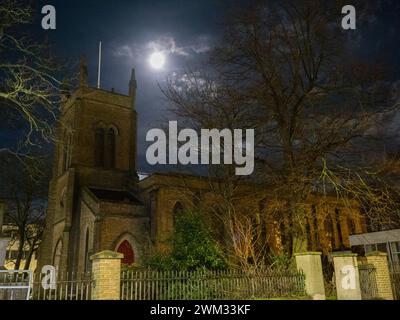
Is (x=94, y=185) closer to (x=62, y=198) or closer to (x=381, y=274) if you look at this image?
(x=62, y=198)

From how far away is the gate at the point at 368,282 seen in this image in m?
14.7

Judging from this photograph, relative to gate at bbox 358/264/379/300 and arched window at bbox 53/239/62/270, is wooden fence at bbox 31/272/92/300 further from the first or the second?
arched window at bbox 53/239/62/270

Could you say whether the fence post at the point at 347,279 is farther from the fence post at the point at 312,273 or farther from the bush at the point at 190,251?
the bush at the point at 190,251

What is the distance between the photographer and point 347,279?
46.3 feet

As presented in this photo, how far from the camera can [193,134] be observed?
58.9 feet

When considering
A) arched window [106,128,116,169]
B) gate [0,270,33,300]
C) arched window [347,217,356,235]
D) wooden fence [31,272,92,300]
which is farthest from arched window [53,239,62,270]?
arched window [347,217,356,235]

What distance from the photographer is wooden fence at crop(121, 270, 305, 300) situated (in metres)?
11.4

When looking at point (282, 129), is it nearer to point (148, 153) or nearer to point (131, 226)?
point (148, 153)

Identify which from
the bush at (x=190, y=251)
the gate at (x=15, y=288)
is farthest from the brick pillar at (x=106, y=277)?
the bush at (x=190, y=251)

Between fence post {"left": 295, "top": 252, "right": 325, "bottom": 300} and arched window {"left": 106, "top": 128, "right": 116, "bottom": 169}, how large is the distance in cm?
2336

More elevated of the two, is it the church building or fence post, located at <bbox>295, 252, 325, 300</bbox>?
the church building

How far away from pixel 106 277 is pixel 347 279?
8770 mm

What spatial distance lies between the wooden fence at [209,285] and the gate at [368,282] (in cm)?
268
